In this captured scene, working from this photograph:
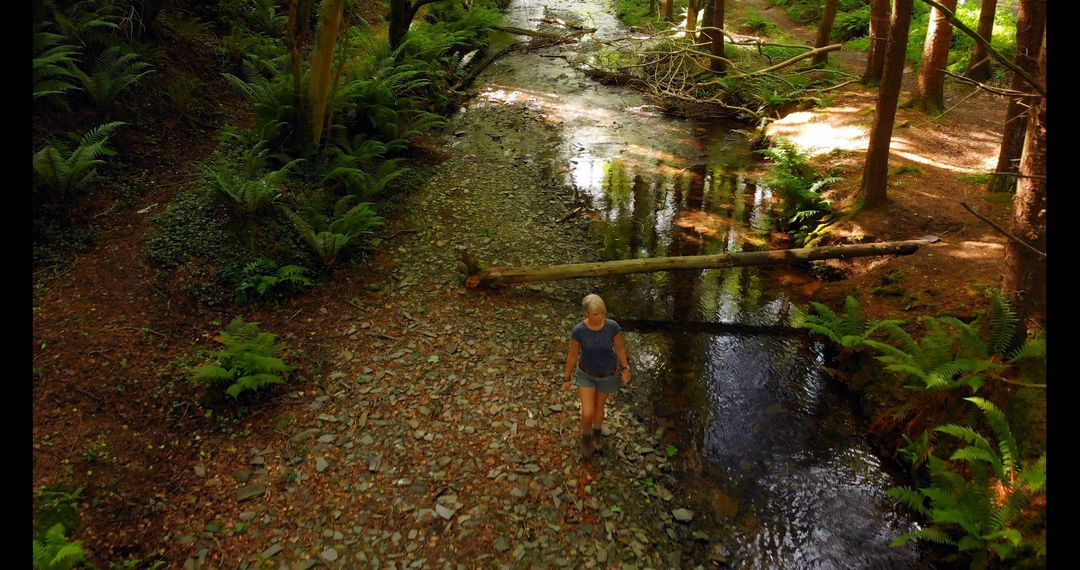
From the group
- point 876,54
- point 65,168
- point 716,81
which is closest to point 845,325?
point 65,168

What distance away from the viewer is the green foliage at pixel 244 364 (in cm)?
604

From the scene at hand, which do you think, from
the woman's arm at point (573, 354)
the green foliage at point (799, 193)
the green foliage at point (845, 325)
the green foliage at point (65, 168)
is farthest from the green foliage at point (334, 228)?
the green foliage at point (799, 193)

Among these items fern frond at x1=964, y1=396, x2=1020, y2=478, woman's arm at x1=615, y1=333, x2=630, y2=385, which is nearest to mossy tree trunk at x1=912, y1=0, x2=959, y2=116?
fern frond at x1=964, y1=396, x2=1020, y2=478

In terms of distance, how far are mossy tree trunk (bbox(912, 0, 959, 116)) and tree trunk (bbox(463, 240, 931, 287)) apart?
228 inches

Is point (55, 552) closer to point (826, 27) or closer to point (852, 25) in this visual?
point (826, 27)

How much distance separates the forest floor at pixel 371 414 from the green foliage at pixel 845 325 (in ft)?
1.97

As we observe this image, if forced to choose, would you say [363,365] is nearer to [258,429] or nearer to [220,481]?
[258,429]

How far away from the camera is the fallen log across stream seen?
28.9ft

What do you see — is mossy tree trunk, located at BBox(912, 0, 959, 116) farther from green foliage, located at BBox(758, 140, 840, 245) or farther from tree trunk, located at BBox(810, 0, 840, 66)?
green foliage, located at BBox(758, 140, 840, 245)

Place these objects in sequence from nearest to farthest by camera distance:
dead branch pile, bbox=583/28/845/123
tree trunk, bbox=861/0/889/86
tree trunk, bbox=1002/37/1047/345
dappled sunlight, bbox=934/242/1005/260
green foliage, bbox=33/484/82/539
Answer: green foliage, bbox=33/484/82/539
tree trunk, bbox=1002/37/1047/345
dappled sunlight, bbox=934/242/1005/260
tree trunk, bbox=861/0/889/86
dead branch pile, bbox=583/28/845/123

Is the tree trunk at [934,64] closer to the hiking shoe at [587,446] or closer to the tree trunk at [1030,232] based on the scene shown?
→ the tree trunk at [1030,232]

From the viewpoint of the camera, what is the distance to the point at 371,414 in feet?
21.4
